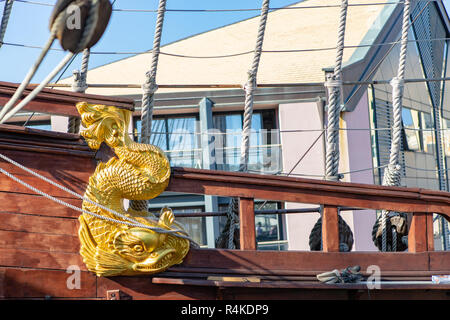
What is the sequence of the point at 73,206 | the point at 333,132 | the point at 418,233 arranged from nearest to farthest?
the point at 73,206
the point at 418,233
the point at 333,132

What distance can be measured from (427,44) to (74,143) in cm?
1147

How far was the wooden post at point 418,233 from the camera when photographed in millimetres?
3275

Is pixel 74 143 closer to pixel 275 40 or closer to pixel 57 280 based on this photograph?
pixel 57 280

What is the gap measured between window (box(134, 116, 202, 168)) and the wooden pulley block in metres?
9.56

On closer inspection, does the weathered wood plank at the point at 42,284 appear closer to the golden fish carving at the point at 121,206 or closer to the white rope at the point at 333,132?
the golden fish carving at the point at 121,206

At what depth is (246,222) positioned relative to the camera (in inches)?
120

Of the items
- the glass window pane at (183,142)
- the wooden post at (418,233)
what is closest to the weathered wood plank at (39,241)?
the wooden post at (418,233)

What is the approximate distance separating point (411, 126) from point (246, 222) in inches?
375

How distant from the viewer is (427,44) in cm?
1311

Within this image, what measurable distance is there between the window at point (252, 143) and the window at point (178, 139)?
0.39 metres

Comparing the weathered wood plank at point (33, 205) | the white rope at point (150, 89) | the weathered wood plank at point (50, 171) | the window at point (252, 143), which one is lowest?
the weathered wood plank at point (33, 205)

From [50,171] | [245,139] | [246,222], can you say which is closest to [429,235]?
[246,222]

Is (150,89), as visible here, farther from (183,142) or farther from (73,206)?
(183,142)
